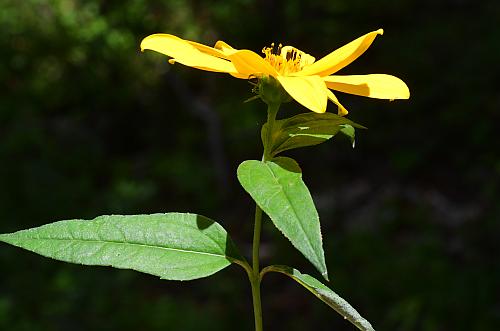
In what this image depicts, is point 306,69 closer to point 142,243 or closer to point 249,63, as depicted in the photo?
point 249,63

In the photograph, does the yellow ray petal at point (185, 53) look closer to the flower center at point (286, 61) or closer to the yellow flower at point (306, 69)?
the yellow flower at point (306, 69)

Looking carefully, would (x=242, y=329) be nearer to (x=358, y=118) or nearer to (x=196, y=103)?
(x=358, y=118)

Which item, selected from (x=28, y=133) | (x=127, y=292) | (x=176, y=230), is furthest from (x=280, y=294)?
(x=176, y=230)

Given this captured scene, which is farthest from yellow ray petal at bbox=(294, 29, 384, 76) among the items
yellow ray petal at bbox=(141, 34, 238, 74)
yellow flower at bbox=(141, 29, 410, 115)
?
yellow ray petal at bbox=(141, 34, 238, 74)

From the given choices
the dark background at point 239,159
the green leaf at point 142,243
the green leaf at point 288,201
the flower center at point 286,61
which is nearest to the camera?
the green leaf at point 288,201

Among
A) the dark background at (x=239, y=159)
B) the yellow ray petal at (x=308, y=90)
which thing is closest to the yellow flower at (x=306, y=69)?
the yellow ray petal at (x=308, y=90)
